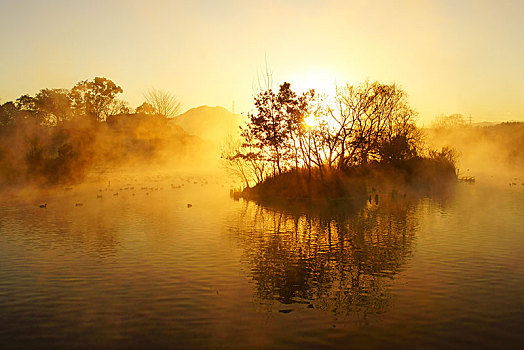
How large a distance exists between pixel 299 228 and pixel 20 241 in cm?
1890

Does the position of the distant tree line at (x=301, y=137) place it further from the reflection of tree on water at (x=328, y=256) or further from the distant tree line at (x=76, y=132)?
the distant tree line at (x=76, y=132)

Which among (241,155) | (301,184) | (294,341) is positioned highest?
(241,155)

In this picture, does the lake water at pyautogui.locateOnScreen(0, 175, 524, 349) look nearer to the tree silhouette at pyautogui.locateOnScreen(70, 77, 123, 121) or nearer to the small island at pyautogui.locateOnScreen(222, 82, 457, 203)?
the small island at pyautogui.locateOnScreen(222, 82, 457, 203)

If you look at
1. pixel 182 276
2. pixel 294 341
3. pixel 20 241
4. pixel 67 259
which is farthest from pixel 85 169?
pixel 294 341

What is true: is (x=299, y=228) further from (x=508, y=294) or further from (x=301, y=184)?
(x=301, y=184)

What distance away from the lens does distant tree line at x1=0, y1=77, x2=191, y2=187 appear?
69188mm

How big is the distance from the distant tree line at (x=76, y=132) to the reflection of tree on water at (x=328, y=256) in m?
46.7

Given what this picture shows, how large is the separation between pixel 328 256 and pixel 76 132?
86.7 meters

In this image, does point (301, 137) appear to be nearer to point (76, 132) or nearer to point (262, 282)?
point (262, 282)

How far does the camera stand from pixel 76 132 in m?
94.3

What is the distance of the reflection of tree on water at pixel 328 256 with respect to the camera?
16.0m

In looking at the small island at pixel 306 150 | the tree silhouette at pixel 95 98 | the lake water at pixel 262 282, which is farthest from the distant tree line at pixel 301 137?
the tree silhouette at pixel 95 98

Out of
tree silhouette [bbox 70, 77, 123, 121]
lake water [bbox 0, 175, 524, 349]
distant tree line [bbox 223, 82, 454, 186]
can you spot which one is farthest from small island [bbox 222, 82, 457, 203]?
tree silhouette [bbox 70, 77, 123, 121]

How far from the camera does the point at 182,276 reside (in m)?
18.9
